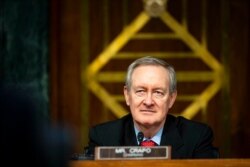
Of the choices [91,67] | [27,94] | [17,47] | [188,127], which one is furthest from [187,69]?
A: [27,94]

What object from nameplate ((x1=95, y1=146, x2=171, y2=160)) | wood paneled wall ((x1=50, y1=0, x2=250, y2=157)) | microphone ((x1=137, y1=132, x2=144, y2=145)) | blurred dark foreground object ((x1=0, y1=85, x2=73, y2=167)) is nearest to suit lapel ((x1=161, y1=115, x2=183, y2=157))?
microphone ((x1=137, y1=132, x2=144, y2=145))

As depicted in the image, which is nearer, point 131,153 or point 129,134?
point 131,153

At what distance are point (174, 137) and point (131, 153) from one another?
61 cm

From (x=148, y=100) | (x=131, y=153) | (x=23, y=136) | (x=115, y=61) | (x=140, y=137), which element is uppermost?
(x=115, y=61)

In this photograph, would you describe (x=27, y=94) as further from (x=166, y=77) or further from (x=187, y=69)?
(x=187, y=69)

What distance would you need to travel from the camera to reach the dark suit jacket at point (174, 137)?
7.47 feet

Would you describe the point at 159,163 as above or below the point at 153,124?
below

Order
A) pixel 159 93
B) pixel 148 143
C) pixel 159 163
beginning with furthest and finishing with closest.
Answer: pixel 159 93 → pixel 148 143 → pixel 159 163

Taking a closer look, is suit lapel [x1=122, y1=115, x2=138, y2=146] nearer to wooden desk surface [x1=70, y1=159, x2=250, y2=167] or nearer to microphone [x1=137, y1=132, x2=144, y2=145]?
microphone [x1=137, y1=132, x2=144, y2=145]

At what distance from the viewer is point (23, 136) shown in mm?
592

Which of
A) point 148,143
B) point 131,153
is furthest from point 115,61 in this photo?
point 131,153

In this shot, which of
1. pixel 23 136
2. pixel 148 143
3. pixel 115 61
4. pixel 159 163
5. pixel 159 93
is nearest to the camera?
pixel 23 136

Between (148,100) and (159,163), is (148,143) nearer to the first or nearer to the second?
(148,100)

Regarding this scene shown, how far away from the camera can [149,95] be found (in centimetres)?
232
